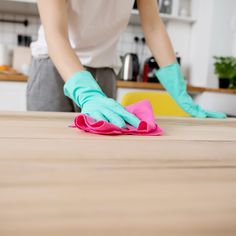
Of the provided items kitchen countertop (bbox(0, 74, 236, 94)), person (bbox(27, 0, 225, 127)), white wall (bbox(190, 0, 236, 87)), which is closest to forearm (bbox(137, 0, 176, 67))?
person (bbox(27, 0, 225, 127))

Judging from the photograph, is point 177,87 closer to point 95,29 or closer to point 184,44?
point 95,29

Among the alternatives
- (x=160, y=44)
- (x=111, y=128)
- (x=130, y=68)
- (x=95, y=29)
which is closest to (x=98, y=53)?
(x=95, y=29)

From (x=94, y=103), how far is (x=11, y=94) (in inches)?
64.9

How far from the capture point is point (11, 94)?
2.18 m

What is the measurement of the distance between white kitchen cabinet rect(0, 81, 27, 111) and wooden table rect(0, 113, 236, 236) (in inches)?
71.9

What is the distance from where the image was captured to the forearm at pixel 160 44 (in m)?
1.27

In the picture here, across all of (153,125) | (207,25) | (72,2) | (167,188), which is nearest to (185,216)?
(167,188)

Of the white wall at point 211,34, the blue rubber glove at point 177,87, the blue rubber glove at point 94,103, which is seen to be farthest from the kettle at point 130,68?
the blue rubber glove at point 94,103

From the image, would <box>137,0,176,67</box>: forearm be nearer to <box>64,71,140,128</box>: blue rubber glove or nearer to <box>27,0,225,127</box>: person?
<box>27,0,225,127</box>: person

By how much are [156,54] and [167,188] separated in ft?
3.31

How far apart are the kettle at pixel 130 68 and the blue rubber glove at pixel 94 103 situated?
5.66ft

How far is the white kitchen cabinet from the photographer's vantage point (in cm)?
217

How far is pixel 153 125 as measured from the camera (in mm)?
570

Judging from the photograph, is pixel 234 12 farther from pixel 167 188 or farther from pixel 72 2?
pixel 167 188
